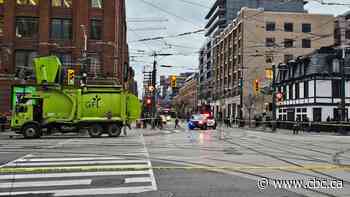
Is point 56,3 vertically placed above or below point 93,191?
above

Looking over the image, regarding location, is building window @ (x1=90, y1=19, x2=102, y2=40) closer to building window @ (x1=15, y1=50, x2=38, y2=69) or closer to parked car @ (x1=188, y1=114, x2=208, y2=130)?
building window @ (x1=15, y1=50, x2=38, y2=69)

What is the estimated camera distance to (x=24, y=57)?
165 ft

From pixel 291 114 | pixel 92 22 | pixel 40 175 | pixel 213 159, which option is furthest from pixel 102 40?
pixel 40 175

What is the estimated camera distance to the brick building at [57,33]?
163 ft

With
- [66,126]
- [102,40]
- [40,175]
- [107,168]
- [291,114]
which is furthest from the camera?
[291,114]

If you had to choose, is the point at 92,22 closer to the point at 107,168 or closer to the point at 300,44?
the point at 107,168

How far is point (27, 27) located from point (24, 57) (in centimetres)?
342

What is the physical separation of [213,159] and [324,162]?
3.69 metres

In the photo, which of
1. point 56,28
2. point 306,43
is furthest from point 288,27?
point 56,28

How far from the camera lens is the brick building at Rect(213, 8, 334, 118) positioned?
269 ft

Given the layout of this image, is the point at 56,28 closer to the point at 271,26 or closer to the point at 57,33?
Answer: the point at 57,33

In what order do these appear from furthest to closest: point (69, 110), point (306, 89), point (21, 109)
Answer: point (306, 89) < point (69, 110) < point (21, 109)

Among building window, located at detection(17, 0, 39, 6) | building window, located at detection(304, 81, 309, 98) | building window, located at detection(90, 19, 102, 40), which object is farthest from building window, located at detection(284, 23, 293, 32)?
building window, located at detection(17, 0, 39, 6)

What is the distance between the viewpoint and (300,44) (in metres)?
86.4
